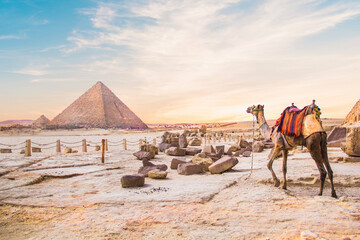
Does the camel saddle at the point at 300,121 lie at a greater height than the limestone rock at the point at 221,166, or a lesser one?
greater

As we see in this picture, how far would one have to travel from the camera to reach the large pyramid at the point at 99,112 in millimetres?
96000

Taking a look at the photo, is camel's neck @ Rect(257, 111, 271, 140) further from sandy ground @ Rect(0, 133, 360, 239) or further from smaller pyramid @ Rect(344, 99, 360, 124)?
smaller pyramid @ Rect(344, 99, 360, 124)

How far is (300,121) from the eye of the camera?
386 centimetres

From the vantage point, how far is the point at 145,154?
9.21 meters

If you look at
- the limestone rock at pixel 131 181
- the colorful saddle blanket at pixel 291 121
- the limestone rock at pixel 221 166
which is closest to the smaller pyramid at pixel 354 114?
the limestone rock at pixel 221 166

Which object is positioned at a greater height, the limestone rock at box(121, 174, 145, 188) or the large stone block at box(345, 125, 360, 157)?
the large stone block at box(345, 125, 360, 157)

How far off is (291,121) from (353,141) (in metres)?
2.97

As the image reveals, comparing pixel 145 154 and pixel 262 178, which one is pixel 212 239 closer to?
pixel 262 178

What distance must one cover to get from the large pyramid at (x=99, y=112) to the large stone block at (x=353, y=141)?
90.3m

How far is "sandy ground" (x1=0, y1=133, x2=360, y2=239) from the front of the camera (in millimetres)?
2723

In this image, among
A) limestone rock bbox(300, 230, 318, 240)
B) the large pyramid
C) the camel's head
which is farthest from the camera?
the large pyramid

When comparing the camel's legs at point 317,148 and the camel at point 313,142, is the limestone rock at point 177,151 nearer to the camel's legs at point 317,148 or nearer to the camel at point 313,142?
the camel at point 313,142

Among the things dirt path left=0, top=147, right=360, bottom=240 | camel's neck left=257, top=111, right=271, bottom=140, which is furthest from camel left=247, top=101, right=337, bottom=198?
camel's neck left=257, top=111, right=271, bottom=140

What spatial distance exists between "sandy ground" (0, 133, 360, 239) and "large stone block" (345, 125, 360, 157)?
0.84 m
